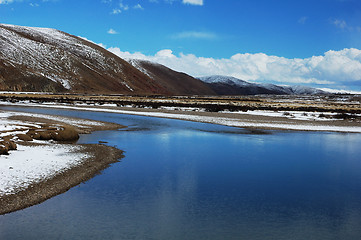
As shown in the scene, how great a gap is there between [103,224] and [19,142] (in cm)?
1079

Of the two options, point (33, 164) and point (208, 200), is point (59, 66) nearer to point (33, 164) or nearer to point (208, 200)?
point (33, 164)

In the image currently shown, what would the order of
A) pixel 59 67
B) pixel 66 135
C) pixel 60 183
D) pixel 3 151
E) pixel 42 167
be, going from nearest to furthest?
pixel 60 183
pixel 42 167
pixel 3 151
pixel 66 135
pixel 59 67

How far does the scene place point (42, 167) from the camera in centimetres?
1291

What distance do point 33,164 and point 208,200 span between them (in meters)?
6.84

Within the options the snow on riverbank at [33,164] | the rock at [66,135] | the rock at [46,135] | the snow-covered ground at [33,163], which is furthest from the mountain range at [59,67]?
the snow on riverbank at [33,164]

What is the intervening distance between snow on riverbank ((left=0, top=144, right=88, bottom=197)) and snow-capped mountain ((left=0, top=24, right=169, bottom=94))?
365 feet

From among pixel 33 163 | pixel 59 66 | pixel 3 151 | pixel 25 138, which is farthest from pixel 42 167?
pixel 59 66

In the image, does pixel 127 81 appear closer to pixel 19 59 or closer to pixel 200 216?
pixel 19 59

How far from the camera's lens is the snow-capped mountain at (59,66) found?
124 metres

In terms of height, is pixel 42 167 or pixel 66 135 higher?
pixel 66 135

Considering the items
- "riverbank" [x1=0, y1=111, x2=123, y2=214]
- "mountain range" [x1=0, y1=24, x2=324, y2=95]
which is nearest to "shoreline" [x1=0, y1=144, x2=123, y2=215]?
"riverbank" [x1=0, y1=111, x2=123, y2=214]

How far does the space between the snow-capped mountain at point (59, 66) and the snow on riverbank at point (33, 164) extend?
365ft

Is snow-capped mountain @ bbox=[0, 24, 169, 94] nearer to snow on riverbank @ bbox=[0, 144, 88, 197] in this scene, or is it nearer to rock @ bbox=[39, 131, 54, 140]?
rock @ bbox=[39, 131, 54, 140]

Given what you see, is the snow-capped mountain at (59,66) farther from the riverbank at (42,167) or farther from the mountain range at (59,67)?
the riverbank at (42,167)
